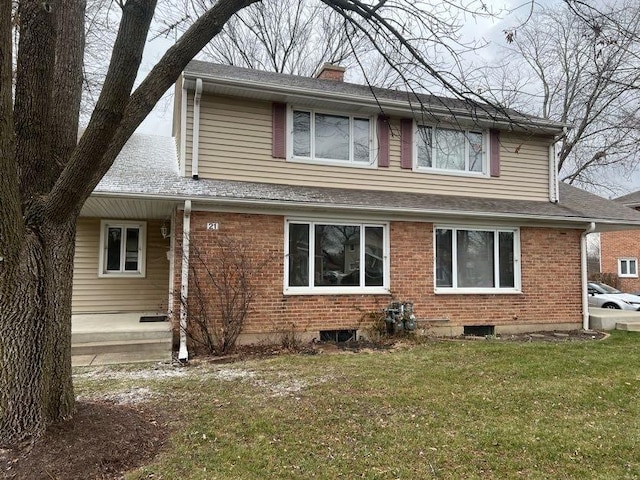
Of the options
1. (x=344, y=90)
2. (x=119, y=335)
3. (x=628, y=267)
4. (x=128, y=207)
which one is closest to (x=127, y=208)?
(x=128, y=207)

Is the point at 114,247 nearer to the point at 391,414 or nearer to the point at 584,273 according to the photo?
the point at 391,414

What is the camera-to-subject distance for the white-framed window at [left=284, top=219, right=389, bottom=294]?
829 centimetres

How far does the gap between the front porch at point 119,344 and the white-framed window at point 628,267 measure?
84.6ft

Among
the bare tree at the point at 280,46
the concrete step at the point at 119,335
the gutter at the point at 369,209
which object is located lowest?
the concrete step at the point at 119,335

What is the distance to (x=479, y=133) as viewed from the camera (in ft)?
33.2

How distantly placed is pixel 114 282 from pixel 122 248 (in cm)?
77

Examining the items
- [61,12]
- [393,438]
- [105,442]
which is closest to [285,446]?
[393,438]

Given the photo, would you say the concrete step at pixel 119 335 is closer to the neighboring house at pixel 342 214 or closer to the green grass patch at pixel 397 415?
the neighboring house at pixel 342 214

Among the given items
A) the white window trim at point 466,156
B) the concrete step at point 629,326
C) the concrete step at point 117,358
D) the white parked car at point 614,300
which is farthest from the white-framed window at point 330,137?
the white parked car at point 614,300

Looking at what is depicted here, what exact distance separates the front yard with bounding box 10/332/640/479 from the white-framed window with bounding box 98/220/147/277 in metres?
3.94

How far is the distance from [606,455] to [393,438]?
1.74m

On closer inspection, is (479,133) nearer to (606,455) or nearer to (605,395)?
(605,395)

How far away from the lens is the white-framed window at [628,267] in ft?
79.4

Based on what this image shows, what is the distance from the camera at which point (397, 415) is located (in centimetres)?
445
